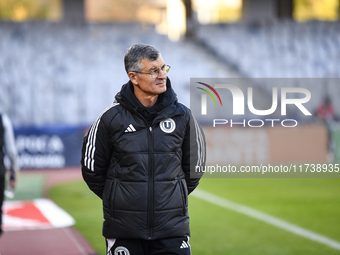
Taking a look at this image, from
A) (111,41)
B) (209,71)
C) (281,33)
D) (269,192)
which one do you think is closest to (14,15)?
(111,41)

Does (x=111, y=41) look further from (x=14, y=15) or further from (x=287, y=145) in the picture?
(x=287, y=145)

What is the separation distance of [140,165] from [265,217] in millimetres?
5866

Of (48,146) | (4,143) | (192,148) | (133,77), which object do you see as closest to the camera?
(133,77)

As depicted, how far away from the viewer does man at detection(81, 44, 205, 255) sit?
3.15 m

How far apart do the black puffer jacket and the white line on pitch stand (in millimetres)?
3986

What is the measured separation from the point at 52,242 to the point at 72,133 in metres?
9.38

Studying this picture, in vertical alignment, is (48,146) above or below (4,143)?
below

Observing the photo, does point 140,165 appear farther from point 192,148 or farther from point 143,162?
point 192,148

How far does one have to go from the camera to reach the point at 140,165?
315 centimetres

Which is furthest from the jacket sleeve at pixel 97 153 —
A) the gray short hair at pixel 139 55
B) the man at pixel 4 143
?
the man at pixel 4 143

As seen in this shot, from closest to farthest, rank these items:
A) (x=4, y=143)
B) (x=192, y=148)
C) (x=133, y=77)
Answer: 1. (x=133, y=77)
2. (x=192, y=148)
3. (x=4, y=143)

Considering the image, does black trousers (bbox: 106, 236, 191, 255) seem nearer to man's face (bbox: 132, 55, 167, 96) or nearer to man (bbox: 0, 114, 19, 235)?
man's face (bbox: 132, 55, 167, 96)

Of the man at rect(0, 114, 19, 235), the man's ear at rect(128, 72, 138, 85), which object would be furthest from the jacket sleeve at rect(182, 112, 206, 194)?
the man at rect(0, 114, 19, 235)

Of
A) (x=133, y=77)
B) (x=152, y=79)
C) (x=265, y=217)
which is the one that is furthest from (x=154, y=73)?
(x=265, y=217)
